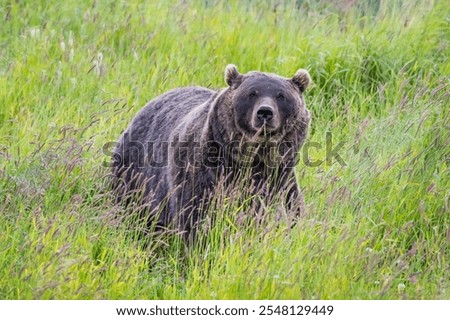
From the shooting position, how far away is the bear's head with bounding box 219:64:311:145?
6.36m

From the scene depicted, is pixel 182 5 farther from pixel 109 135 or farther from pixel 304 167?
pixel 304 167

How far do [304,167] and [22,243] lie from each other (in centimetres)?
248

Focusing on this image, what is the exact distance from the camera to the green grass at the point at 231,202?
17.4 ft

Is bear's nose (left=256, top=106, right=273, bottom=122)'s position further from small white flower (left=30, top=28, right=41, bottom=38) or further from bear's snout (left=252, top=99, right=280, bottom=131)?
small white flower (left=30, top=28, right=41, bottom=38)

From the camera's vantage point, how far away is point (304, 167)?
7.05 m

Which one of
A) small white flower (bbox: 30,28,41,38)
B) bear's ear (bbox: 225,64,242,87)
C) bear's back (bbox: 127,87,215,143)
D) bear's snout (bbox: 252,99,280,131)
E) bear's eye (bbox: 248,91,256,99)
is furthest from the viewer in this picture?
small white flower (bbox: 30,28,41,38)

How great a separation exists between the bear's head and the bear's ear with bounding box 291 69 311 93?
0.35ft

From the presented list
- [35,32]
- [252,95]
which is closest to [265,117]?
[252,95]

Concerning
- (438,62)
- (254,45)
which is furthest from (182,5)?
(438,62)

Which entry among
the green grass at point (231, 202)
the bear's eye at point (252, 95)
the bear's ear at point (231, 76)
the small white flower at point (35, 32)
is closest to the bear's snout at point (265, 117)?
the bear's eye at point (252, 95)

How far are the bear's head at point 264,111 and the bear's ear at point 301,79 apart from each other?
0.11 m

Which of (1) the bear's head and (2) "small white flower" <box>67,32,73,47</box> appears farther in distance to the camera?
(2) "small white flower" <box>67,32,73,47</box>

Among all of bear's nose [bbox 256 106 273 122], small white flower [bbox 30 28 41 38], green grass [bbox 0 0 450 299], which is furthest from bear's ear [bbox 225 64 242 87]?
small white flower [bbox 30 28 41 38]

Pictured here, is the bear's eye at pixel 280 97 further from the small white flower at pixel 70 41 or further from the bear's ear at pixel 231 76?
the small white flower at pixel 70 41
